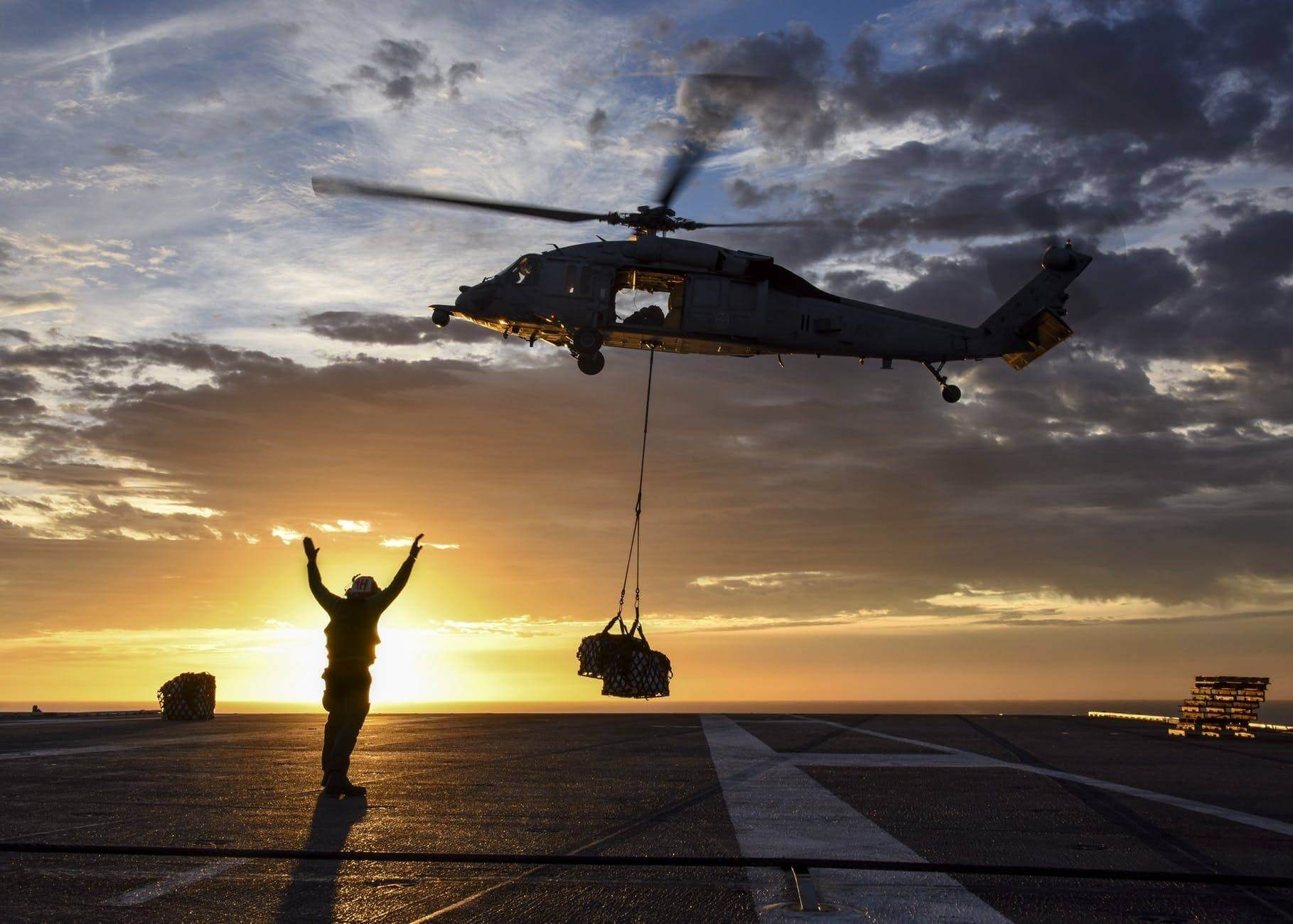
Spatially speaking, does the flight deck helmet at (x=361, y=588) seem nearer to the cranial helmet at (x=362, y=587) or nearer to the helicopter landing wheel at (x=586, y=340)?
the cranial helmet at (x=362, y=587)

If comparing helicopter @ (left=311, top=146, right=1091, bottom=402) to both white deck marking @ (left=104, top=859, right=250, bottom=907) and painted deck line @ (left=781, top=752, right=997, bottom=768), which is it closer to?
painted deck line @ (left=781, top=752, right=997, bottom=768)

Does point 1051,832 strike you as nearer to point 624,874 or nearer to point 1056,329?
point 624,874

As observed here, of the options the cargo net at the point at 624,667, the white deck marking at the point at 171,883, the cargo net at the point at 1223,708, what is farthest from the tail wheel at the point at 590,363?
the white deck marking at the point at 171,883

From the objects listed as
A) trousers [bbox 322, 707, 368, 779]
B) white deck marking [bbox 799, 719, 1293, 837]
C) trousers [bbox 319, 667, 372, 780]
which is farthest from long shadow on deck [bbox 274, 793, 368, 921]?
white deck marking [bbox 799, 719, 1293, 837]

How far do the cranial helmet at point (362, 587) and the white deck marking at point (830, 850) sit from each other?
429cm

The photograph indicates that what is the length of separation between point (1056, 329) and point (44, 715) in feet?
107

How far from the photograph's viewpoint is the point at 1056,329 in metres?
31.5

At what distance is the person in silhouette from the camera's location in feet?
38.9

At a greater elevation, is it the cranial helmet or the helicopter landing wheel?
the helicopter landing wheel

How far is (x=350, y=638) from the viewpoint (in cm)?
1208

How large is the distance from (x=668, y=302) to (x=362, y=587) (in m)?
17.2

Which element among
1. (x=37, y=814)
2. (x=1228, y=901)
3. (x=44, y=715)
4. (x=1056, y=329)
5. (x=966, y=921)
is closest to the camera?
(x=966, y=921)

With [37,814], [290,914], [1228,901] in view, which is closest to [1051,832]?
[1228,901]

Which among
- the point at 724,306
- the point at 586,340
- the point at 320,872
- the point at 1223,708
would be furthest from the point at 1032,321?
the point at 320,872
